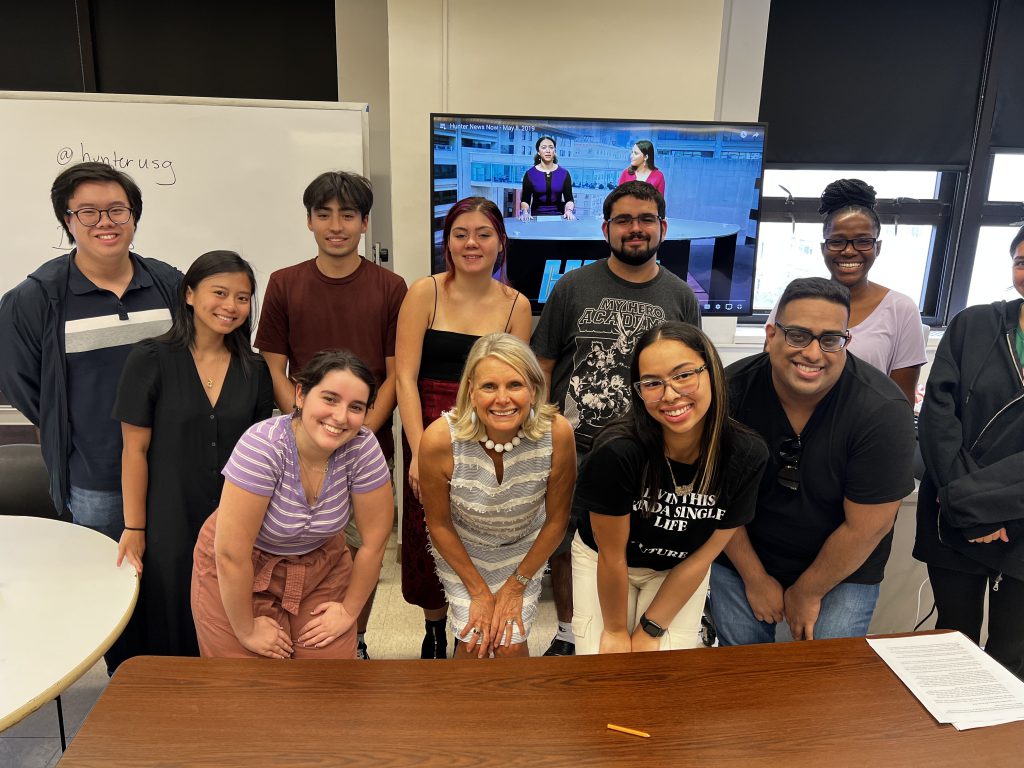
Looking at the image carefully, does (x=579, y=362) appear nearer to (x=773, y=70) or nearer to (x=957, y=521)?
(x=957, y=521)

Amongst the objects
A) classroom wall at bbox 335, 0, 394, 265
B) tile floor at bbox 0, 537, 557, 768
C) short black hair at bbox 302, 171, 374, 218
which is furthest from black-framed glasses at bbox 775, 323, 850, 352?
classroom wall at bbox 335, 0, 394, 265

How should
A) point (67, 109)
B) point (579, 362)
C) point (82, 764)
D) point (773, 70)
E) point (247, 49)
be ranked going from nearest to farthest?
1. point (82, 764)
2. point (579, 362)
3. point (67, 109)
4. point (247, 49)
5. point (773, 70)

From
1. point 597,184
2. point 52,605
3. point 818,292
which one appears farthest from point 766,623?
point 597,184

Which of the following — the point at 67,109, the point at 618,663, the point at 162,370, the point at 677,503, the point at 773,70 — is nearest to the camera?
the point at 618,663

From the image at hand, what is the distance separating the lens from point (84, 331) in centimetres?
193

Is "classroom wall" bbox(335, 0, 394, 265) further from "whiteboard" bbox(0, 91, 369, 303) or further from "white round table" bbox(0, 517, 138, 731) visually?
"white round table" bbox(0, 517, 138, 731)

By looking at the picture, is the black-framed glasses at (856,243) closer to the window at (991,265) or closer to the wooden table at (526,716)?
the wooden table at (526,716)

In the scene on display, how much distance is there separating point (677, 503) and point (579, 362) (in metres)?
Answer: 0.69

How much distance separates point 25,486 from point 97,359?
0.70 m

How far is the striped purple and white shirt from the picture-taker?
156cm

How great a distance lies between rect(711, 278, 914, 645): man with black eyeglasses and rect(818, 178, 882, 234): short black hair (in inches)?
22.6

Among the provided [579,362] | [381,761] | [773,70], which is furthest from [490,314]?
[773,70]

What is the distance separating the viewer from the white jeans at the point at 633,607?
5.97ft

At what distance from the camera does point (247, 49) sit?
3.36 metres
